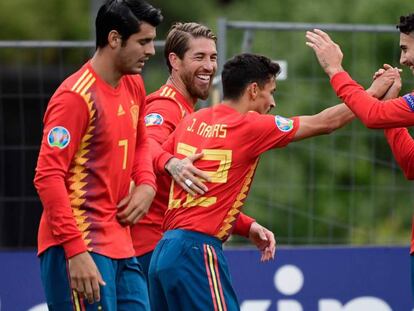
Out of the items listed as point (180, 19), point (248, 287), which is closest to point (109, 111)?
point (248, 287)

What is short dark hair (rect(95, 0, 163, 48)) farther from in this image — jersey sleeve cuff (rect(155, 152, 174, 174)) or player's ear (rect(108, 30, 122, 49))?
jersey sleeve cuff (rect(155, 152, 174, 174))

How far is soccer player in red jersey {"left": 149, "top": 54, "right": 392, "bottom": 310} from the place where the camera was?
7.31m

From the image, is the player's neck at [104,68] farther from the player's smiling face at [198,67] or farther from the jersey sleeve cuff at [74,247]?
the player's smiling face at [198,67]

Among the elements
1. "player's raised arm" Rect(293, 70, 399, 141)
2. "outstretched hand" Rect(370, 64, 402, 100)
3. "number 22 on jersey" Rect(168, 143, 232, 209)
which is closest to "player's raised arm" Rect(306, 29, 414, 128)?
"player's raised arm" Rect(293, 70, 399, 141)

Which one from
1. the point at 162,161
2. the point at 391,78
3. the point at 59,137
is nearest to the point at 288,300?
the point at 162,161

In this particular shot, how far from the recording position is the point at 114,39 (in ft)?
22.0

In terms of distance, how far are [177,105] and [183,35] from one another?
0.48 metres

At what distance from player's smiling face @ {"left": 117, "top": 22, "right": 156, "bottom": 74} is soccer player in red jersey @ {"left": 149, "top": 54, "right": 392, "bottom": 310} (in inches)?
32.2

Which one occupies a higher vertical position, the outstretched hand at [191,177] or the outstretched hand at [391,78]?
the outstretched hand at [391,78]

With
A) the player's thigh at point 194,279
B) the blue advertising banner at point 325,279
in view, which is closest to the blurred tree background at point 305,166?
the blue advertising banner at point 325,279

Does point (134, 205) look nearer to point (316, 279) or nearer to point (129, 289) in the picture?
point (129, 289)

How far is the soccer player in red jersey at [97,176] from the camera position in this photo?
6.44 m

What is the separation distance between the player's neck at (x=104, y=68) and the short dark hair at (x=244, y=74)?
96 centimetres

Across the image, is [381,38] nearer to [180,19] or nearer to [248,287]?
[248,287]
